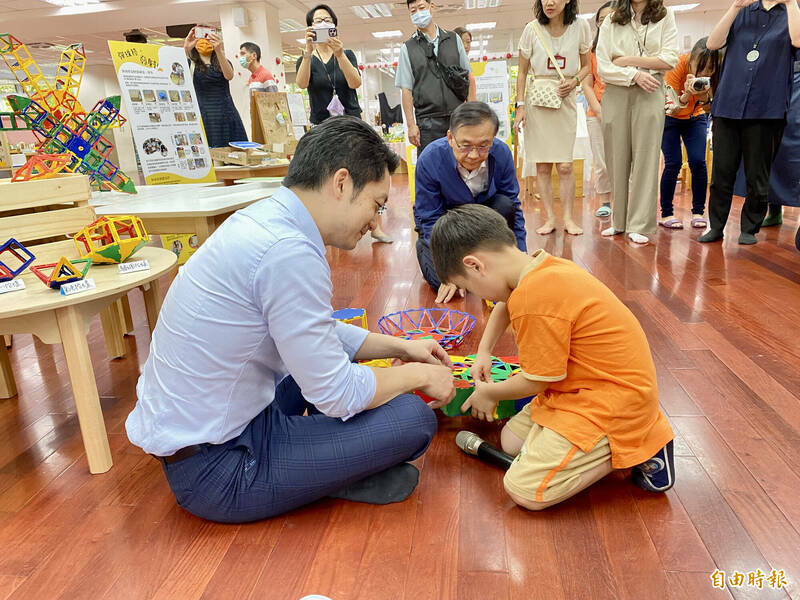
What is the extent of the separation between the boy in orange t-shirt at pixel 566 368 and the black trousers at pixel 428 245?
4.79ft

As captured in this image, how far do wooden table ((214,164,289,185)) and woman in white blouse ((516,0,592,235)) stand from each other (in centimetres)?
177

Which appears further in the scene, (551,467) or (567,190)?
(567,190)

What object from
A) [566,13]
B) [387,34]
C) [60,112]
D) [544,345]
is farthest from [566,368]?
[387,34]

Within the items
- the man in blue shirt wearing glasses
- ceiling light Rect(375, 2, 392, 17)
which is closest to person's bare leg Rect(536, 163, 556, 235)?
the man in blue shirt wearing glasses

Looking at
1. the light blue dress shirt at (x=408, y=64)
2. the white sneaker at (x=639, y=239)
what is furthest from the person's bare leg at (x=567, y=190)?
the light blue dress shirt at (x=408, y=64)

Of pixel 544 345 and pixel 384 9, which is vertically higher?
pixel 384 9

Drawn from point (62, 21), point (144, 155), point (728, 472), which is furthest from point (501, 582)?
point (62, 21)

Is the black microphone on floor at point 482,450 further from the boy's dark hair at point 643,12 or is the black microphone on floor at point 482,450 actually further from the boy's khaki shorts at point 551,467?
the boy's dark hair at point 643,12

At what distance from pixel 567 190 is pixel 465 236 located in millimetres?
3105

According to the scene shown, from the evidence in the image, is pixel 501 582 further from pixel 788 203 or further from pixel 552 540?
pixel 788 203

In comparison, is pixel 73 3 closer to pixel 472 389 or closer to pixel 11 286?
pixel 11 286

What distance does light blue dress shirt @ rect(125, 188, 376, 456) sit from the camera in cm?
119

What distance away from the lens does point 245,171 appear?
3867 mm

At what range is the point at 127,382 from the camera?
2338mm
